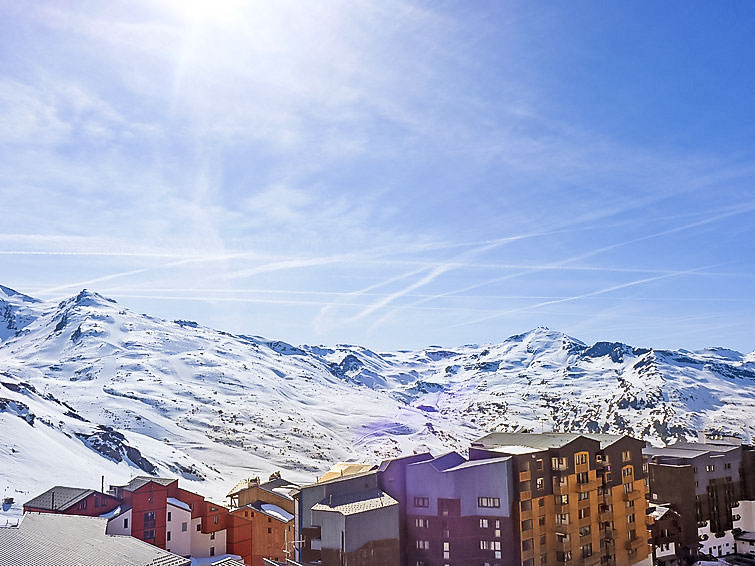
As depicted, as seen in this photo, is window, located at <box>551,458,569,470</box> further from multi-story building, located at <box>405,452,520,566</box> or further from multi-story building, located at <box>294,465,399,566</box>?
multi-story building, located at <box>294,465,399,566</box>

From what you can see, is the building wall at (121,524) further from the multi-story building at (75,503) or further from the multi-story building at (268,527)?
the multi-story building at (268,527)

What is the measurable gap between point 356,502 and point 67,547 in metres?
21.7

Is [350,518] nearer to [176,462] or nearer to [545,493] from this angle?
[545,493]

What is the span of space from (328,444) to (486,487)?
454 ft

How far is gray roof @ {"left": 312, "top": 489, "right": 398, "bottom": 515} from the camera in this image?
49531mm

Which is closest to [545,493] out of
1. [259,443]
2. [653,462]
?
[653,462]

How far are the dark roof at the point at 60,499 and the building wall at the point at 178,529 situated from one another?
8.17 meters

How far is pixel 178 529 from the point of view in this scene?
66.4 m

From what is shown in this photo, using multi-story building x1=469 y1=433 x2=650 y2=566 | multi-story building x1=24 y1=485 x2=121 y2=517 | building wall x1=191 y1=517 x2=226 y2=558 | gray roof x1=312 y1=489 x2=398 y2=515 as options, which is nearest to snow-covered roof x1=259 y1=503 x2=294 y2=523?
building wall x1=191 y1=517 x2=226 y2=558

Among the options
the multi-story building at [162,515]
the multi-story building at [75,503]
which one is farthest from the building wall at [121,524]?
the multi-story building at [75,503]

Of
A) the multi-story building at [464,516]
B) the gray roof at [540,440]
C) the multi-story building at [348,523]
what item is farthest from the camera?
the gray roof at [540,440]

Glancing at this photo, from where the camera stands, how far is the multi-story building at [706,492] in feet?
249

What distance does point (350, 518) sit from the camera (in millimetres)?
48406

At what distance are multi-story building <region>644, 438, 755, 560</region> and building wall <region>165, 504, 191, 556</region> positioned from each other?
52404 millimetres
